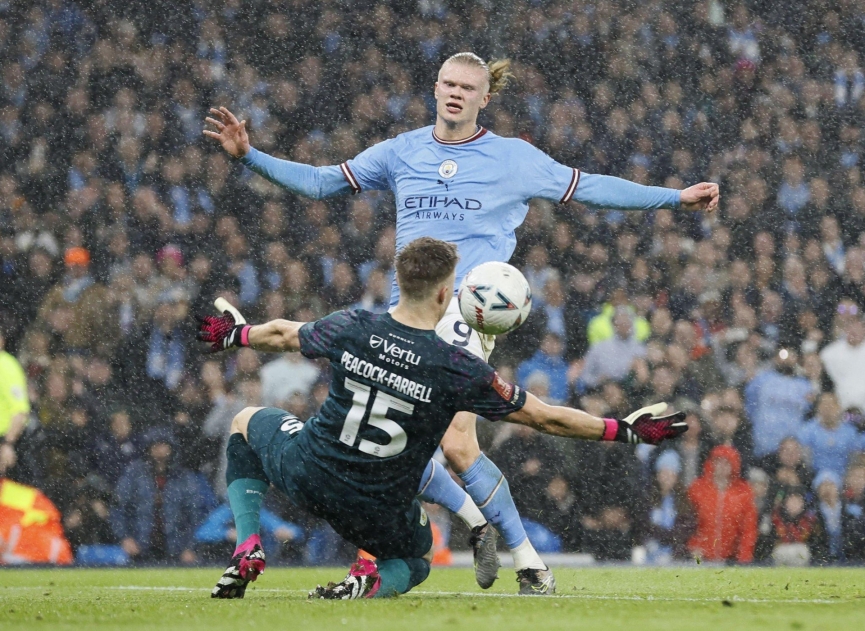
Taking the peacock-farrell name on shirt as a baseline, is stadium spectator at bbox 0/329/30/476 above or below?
below

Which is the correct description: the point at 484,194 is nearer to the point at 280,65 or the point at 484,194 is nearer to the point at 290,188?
the point at 290,188

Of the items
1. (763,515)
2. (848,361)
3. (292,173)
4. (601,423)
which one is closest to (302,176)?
(292,173)

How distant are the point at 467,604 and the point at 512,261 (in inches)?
225

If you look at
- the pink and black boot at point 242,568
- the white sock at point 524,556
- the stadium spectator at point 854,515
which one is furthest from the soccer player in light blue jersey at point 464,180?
the stadium spectator at point 854,515

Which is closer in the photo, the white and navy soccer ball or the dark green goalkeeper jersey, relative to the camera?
the dark green goalkeeper jersey

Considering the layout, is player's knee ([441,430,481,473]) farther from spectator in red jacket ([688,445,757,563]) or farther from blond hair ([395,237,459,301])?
spectator in red jacket ([688,445,757,563])

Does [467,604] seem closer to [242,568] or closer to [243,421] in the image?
[242,568]

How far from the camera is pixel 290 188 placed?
6527mm

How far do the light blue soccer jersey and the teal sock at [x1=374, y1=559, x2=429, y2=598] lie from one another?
1.45 meters

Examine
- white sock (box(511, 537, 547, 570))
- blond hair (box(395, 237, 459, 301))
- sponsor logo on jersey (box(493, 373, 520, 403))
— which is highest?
blond hair (box(395, 237, 459, 301))

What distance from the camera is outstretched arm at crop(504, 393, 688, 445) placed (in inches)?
191

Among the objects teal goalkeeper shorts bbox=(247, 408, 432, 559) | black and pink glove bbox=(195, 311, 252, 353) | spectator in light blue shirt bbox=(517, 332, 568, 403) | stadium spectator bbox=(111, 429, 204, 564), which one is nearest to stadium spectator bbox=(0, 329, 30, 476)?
stadium spectator bbox=(111, 429, 204, 564)

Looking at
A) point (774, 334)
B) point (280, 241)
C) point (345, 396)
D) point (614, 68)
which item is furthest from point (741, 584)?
point (614, 68)

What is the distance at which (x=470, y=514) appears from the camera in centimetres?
597
